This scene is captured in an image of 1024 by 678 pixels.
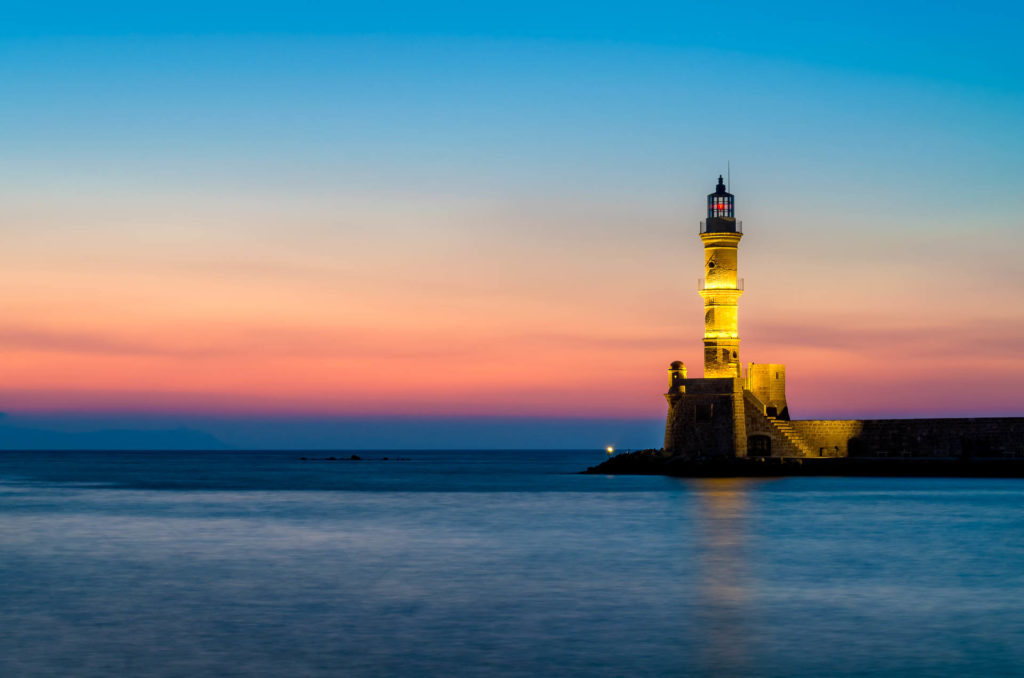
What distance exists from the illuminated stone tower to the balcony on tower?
5 centimetres

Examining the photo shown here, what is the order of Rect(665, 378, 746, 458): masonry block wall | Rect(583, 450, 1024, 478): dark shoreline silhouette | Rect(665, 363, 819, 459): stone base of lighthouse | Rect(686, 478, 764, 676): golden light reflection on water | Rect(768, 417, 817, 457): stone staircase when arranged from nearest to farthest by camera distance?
Rect(686, 478, 764, 676): golden light reflection on water, Rect(583, 450, 1024, 478): dark shoreline silhouette, Rect(665, 378, 746, 458): masonry block wall, Rect(665, 363, 819, 459): stone base of lighthouse, Rect(768, 417, 817, 457): stone staircase

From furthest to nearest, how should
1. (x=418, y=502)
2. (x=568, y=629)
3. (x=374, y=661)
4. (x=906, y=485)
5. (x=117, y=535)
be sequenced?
(x=906, y=485)
(x=418, y=502)
(x=117, y=535)
(x=568, y=629)
(x=374, y=661)

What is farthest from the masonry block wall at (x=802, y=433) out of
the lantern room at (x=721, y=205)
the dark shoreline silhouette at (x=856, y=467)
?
the lantern room at (x=721, y=205)

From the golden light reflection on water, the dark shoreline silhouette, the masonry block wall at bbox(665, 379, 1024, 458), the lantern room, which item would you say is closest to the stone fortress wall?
the masonry block wall at bbox(665, 379, 1024, 458)

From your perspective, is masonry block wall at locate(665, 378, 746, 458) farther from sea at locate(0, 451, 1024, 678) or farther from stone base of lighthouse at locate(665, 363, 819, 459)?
sea at locate(0, 451, 1024, 678)

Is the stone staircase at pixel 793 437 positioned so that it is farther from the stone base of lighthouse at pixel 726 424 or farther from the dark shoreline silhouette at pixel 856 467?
the dark shoreline silhouette at pixel 856 467

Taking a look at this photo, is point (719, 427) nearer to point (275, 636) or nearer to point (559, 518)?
point (559, 518)

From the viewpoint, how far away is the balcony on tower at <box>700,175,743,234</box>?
5475 centimetres

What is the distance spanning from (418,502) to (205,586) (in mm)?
24580

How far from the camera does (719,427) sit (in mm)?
54188

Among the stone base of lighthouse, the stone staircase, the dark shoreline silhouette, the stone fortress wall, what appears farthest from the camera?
the stone staircase

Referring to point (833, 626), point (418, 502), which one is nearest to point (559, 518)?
point (418, 502)

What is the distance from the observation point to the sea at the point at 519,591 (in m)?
13.2

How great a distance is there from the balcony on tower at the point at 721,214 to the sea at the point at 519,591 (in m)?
19.6
